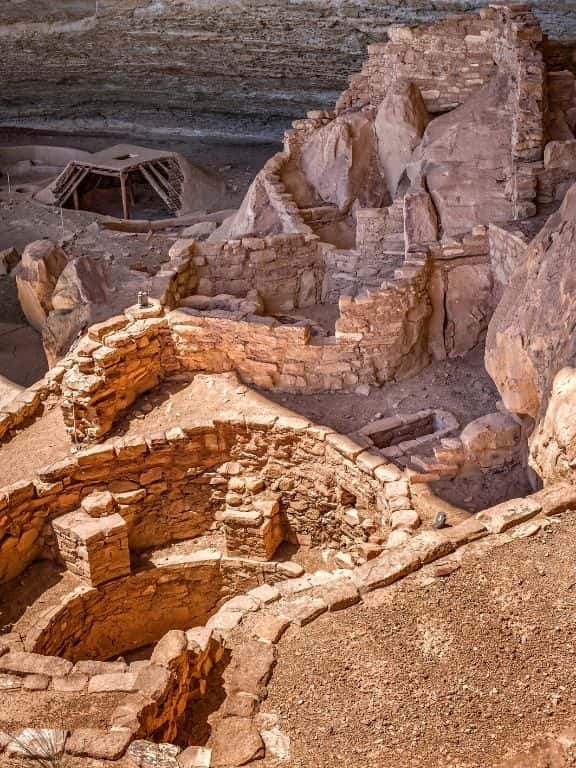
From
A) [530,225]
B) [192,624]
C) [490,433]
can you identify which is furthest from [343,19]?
[192,624]

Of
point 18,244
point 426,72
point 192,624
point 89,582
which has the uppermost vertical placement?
point 426,72

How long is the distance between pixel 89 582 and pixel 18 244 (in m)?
8.93

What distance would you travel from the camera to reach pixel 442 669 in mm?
5000

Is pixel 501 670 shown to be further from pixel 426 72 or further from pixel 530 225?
pixel 426 72

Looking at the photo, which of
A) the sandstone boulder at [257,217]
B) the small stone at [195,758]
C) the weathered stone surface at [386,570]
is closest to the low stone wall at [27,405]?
the sandstone boulder at [257,217]

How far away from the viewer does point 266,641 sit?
A: 5.43 metres

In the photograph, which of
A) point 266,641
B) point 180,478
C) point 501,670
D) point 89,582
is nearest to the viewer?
point 501,670

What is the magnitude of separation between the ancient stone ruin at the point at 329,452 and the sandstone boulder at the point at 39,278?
0.05m

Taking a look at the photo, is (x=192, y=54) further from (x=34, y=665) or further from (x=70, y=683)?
(x=70, y=683)

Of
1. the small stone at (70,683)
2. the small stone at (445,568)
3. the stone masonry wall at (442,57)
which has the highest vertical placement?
the stone masonry wall at (442,57)

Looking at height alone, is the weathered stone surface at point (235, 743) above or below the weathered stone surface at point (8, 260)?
above

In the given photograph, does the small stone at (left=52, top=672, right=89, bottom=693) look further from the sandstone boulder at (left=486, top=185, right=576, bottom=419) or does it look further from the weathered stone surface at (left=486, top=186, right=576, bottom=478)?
the sandstone boulder at (left=486, top=185, right=576, bottom=419)

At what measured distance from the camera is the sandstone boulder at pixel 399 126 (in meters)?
12.6

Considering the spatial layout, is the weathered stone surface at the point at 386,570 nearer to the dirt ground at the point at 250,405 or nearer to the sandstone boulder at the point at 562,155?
the dirt ground at the point at 250,405
